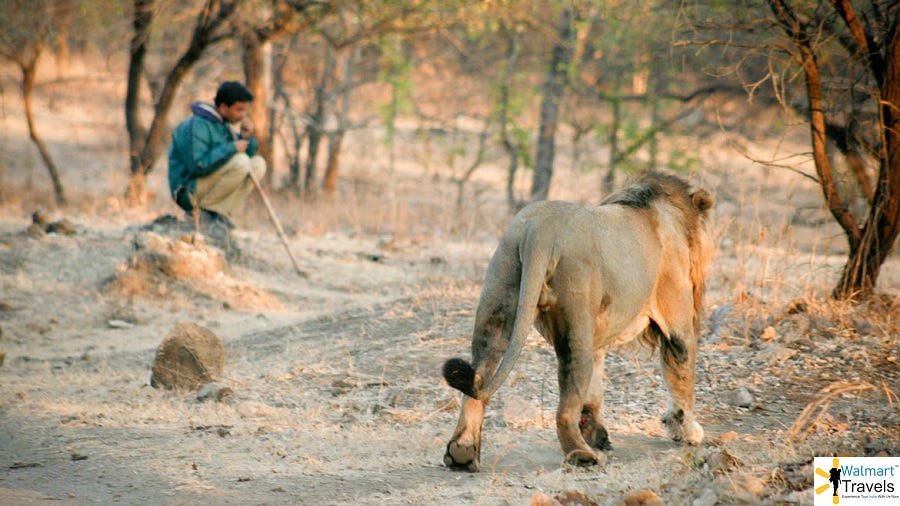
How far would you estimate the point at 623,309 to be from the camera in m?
4.55

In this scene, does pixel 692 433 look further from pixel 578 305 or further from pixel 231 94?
pixel 231 94

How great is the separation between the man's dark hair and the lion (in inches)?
210

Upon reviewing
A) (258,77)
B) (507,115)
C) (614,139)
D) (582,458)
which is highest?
(258,77)

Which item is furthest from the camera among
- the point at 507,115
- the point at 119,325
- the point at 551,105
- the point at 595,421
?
the point at 507,115

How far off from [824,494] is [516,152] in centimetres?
1289

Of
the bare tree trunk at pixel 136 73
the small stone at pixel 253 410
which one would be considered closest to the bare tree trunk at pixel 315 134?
the bare tree trunk at pixel 136 73

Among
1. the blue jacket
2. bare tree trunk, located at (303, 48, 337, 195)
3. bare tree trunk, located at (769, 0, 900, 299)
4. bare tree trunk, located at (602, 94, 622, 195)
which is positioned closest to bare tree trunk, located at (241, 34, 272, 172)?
bare tree trunk, located at (303, 48, 337, 195)

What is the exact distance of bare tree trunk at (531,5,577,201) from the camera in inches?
599

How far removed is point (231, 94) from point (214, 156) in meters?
0.63

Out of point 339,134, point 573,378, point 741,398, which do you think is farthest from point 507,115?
point 573,378

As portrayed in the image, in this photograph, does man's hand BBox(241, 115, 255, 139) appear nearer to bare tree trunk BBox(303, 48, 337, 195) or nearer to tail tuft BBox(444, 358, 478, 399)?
tail tuft BBox(444, 358, 478, 399)

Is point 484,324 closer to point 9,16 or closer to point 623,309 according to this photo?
point 623,309

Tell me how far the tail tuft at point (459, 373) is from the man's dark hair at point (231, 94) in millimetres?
5991
